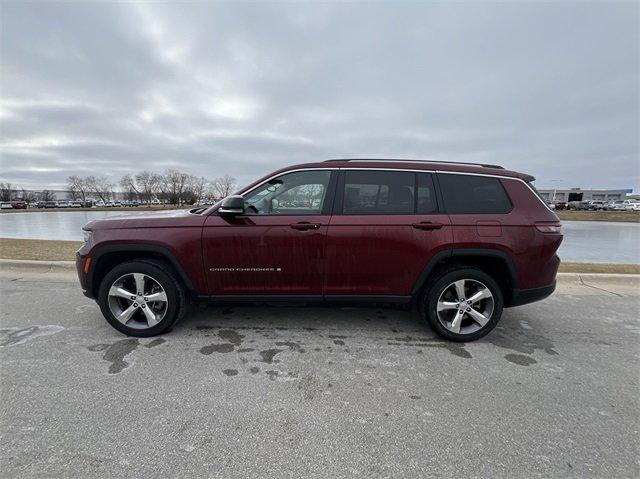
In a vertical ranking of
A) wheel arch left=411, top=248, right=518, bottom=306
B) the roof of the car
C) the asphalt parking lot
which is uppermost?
the roof of the car

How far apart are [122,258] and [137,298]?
49 centimetres

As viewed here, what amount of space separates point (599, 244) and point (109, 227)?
14983 mm

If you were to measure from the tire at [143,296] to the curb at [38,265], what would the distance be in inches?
141

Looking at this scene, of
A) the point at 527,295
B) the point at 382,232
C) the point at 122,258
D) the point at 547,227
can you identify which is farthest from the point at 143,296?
the point at 547,227

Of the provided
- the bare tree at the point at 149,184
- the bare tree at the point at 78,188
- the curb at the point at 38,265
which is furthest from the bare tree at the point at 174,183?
the curb at the point at 38,265

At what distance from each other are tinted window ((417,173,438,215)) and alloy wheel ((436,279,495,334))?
2.65 ft

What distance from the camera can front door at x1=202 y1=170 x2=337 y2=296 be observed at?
10.5 feet

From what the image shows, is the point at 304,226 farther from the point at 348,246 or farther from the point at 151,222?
the point at 151,222

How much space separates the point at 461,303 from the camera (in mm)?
3320

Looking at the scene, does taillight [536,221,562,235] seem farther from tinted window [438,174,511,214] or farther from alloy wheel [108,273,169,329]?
alloy wheel [108,273,169,329]

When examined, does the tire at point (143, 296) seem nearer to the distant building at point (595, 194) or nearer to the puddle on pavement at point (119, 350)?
the puddle on pavement at point (119, 350)

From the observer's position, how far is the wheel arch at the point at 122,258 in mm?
3279

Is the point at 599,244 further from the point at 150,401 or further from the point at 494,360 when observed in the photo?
the point at 150,401

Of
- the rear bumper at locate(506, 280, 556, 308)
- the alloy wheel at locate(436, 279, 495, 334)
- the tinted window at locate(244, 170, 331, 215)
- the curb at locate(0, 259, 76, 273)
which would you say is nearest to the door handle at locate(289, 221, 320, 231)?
the tinted window at locate(244, 170, 331, 215)
